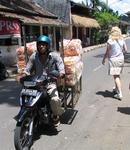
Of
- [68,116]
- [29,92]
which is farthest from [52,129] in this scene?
[29,92]

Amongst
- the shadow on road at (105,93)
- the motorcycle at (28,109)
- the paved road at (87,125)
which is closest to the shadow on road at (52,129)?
the paved road at (87,125)

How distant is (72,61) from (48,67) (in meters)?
0.83

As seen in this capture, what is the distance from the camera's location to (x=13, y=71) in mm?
18109

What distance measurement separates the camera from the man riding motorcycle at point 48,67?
6605 mm

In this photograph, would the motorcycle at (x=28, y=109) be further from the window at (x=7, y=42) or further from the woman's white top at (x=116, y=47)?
the window at (x=7, y=42)

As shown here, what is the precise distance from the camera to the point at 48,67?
22.4ft

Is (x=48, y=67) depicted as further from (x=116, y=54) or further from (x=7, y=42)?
(x=7, y=42)

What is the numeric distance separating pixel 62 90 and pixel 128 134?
58.2 inches

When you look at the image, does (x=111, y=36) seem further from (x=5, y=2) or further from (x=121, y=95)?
(x=5, y=2)

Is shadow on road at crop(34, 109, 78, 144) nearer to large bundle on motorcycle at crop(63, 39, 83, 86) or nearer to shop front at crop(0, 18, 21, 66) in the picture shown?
large bundle on motorcycle at crop(63, 39, 83, 86)

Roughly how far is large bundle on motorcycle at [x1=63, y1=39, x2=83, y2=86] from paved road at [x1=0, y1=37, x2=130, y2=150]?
84cm

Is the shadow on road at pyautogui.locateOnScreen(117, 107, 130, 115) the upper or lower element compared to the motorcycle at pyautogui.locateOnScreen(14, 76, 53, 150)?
lower

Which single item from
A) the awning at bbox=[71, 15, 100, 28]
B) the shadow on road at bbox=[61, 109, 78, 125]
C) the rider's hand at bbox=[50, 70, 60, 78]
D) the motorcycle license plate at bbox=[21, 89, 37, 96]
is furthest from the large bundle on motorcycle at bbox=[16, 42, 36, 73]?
the awning at bbox=[71, 15, 100, 28]

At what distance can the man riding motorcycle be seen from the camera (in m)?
6.61
